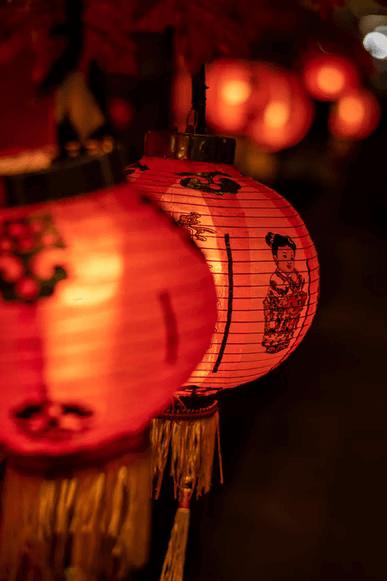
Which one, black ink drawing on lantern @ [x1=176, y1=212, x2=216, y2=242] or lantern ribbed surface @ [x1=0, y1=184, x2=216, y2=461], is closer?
lantern ribbed surface @ [x1=0, y1=184, x2=216, y2=461]

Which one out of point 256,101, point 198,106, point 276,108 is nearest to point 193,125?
point 198,106

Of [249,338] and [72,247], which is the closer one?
A: [72,247]

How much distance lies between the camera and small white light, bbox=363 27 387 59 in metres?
12.4

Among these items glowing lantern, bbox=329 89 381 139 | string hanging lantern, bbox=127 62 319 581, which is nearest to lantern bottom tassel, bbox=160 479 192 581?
string hanging lantern, bbox=127 62 319 581

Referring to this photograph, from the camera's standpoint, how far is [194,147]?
124cm

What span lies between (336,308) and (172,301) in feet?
19.2

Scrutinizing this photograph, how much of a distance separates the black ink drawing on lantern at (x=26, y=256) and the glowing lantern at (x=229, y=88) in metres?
3.23

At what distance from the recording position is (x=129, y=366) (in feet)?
2.53

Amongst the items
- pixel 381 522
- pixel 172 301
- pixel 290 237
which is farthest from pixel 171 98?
pixel 172 301

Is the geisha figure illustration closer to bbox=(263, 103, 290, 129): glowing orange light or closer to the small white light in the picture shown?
bbox=(263, 103, 290, 129): glowing orange light

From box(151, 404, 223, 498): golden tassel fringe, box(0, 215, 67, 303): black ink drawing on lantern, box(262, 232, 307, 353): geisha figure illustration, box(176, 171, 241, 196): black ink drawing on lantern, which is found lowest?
box(151, 404, 223, 498): golden tassel fringe

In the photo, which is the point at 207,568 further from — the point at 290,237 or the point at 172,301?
the point at 172,301

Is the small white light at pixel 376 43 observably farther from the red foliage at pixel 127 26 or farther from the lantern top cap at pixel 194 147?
the lantern top cap at pixel 194 147

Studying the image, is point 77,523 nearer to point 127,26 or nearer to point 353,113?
point 127,26
